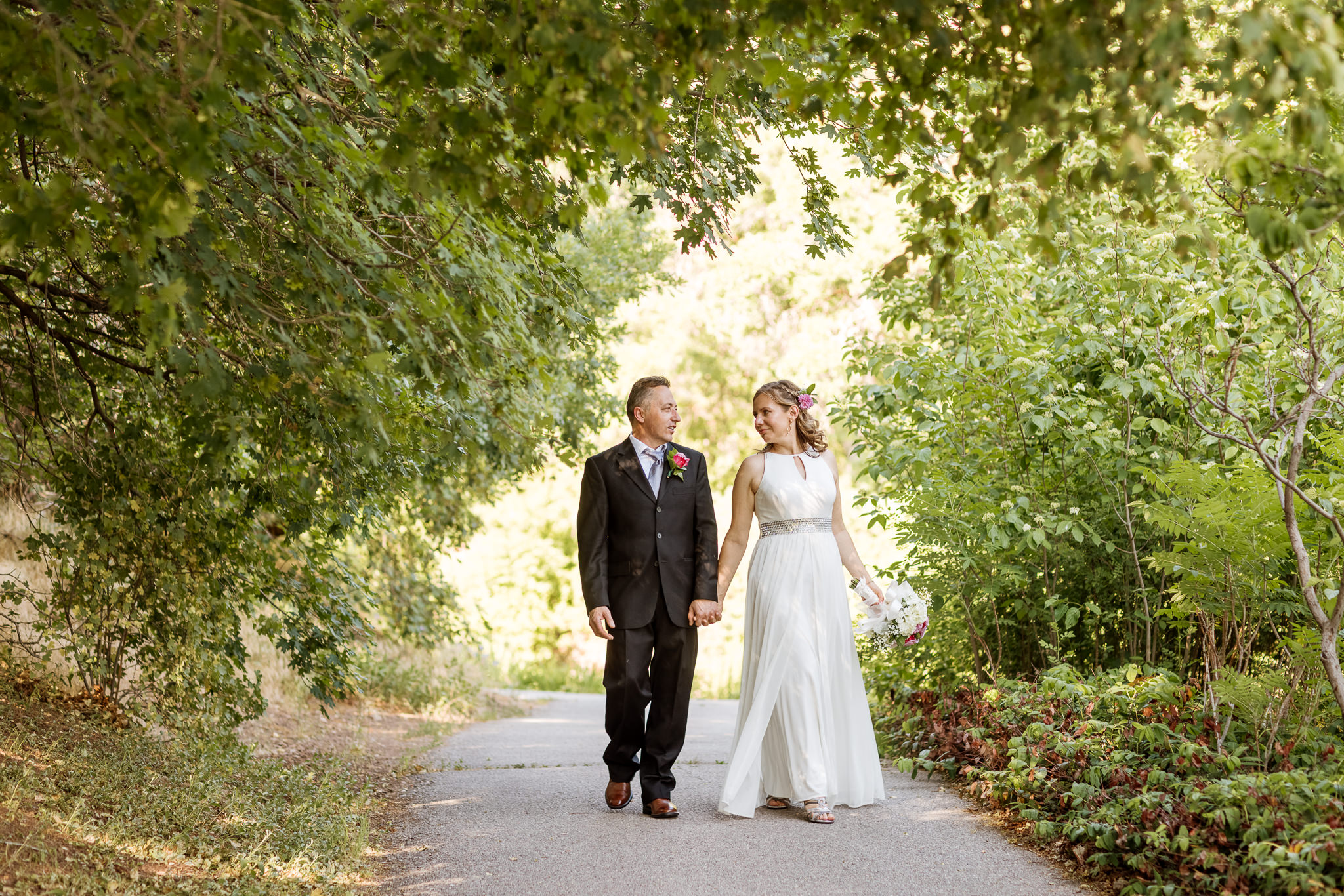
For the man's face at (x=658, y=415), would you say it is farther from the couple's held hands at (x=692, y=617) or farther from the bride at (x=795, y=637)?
the couple's held hands at (x=692, y=617)

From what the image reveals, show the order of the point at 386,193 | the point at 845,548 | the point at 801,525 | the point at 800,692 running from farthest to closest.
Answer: the point at 845,548, the point at 801,525, the point at 800,692, the point at 386,193

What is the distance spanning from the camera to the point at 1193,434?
7.18m

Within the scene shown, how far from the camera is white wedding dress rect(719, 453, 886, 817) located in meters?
6.25

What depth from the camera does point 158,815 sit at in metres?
5.43

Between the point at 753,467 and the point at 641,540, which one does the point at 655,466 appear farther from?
the point at 753,467

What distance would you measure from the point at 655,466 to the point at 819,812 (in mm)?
2088

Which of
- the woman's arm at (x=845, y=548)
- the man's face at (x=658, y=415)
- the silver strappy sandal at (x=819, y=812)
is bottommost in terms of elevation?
the silver strappy sandal at (x=819, y=812)

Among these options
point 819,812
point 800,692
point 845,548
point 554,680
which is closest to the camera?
point 819,812

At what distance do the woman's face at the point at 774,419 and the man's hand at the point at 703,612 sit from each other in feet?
3.43

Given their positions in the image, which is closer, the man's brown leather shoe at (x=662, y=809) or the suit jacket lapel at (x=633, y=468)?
the man's brown leather shoe at (x=662, y=809)

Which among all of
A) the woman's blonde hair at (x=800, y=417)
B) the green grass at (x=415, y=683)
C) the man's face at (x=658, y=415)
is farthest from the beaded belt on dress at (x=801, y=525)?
the green grass at (x=415, y=683)

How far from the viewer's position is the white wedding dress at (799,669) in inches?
246

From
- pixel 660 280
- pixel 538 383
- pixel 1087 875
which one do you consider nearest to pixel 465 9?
pixel 538 383

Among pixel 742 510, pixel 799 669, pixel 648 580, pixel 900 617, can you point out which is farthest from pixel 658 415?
pixel 900 617
